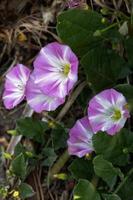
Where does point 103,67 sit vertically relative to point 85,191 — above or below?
above

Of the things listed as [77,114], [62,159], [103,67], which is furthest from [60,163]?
[103,67]

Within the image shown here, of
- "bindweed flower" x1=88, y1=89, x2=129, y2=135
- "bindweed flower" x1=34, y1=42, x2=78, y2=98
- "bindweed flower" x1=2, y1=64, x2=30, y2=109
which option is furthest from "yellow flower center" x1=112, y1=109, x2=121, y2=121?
"bindweed flower" x1=2, y1=64, x2=30, y2=109

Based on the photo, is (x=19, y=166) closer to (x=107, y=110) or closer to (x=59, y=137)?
(x=59, y=137)

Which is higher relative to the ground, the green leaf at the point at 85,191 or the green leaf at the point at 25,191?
the green leaf at the point at 85,191

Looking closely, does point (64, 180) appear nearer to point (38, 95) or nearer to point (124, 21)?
point (38, 95)

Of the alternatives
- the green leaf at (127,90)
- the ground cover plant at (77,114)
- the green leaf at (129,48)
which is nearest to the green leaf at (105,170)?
the ground cover plant at (77,114)

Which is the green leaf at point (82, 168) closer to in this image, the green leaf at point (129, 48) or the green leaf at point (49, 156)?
the green leaf at point (49, 156)

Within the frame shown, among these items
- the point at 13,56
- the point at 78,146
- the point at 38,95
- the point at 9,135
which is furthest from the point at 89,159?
the point at 13,56
